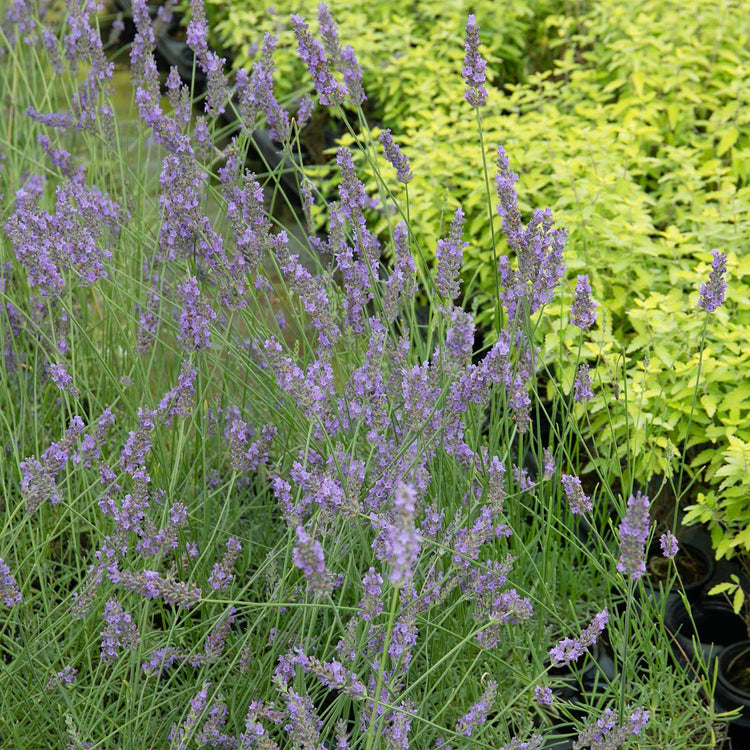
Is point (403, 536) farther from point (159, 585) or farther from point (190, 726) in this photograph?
point (190, 726)

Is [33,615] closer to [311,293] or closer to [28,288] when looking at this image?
[311,293]

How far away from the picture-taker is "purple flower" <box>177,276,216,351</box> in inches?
77.7

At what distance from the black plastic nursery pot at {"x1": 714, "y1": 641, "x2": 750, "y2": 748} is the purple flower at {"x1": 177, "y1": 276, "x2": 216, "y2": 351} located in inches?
55.9

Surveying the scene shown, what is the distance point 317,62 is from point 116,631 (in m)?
1.25

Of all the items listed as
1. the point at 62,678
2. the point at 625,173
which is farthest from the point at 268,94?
the point at 625,173

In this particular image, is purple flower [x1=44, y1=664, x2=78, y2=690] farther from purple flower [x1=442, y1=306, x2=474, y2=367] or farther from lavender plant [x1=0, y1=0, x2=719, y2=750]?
purple flower [x1=442, y1=306, x2=474, y2=367]

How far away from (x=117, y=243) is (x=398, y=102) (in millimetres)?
2371

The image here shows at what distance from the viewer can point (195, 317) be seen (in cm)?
198

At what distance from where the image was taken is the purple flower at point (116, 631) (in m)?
1.72

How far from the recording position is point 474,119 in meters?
4.07

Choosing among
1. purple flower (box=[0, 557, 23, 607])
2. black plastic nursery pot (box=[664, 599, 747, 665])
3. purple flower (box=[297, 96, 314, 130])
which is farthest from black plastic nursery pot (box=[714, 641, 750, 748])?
purple flower (box=[297, 96, 314, 130])

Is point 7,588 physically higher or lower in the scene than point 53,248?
lower

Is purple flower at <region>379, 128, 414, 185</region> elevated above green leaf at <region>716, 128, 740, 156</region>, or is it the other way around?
purple flower at <region>379, 128, 414, 185</region>

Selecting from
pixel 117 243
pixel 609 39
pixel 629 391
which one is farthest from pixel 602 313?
pixel 609 39
